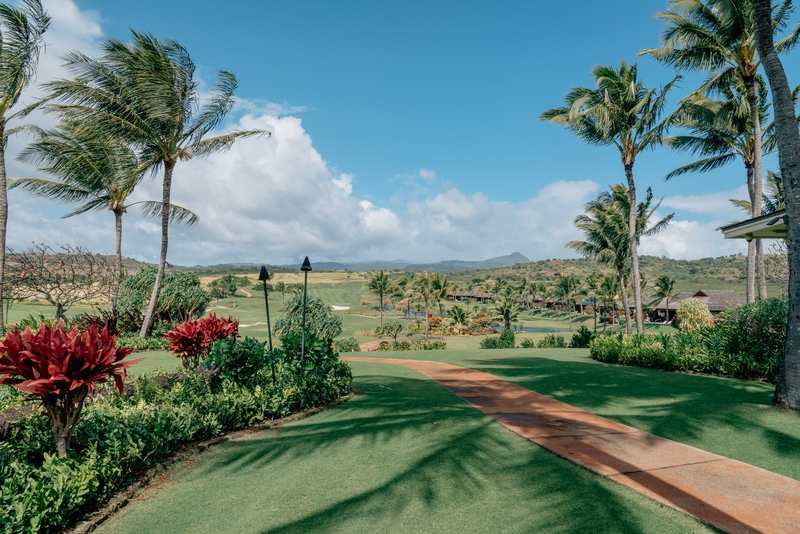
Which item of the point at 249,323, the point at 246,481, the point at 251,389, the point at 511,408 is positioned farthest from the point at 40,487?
the point at 249,323

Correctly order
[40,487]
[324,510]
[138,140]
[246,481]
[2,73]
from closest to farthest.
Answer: [40,487] → [324,510] → [246,481] → [2,73] → [138,140]

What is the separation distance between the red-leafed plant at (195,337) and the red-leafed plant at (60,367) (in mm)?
5095

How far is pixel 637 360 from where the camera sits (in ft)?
41.5

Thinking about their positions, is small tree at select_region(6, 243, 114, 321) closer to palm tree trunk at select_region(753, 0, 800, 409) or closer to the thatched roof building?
palm tree trunk at select_region(753, 0, 800, 409)

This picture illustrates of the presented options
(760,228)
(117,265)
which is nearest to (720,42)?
(760,228)

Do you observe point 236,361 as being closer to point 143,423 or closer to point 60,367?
point 143,423

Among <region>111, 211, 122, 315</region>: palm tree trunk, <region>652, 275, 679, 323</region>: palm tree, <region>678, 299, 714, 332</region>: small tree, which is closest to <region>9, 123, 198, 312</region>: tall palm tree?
<region>111, 211, 122, 315</region>: palm tree trunk

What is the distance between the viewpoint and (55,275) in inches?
651

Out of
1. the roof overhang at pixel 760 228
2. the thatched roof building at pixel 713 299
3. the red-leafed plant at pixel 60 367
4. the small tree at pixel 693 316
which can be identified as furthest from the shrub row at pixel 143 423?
the thatched roof building at pixel 713 299

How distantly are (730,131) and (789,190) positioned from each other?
13499 mm

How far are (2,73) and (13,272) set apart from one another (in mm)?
8721

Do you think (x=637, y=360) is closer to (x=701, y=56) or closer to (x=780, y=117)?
(x=780, y=117)

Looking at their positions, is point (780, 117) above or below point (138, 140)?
below

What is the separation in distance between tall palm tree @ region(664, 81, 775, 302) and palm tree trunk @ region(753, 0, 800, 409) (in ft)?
30.7
